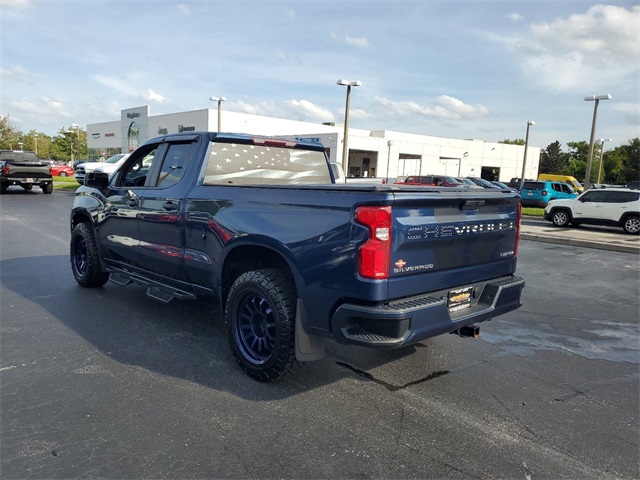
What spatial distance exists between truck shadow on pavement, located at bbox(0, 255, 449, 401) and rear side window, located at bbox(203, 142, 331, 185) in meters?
1.28

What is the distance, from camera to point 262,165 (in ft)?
16.9

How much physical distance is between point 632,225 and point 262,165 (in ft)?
53.1

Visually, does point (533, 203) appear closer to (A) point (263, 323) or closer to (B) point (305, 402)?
(A) point (263, 323)

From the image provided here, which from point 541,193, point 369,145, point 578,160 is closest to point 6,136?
point 369,145

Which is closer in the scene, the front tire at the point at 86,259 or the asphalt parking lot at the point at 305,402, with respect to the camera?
the asphalt parking lot at the point at 305,402

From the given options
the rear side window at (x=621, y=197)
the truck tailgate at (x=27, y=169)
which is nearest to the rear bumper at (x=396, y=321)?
the rear side window at (x=621, y=197)

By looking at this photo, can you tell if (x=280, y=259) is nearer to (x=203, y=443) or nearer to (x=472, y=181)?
(x=203, y=443)

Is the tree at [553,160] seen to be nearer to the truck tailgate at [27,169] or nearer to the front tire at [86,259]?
the truck tailgate at [27,169]

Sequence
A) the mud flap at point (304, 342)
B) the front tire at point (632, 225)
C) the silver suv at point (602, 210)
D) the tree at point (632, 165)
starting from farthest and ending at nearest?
the tree at point (632, 165)
the silver suv at point (602, 210)
the front tire at point (632, 225)
the mud flap at point (304, 342)

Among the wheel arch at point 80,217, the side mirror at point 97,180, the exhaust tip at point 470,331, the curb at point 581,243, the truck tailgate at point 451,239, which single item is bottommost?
the curb at point 581,243

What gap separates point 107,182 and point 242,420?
387 centimetres

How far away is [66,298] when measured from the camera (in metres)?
6.05

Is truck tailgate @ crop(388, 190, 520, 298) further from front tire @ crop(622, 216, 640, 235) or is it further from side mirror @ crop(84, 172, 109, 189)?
front tire @ crop(622, 216, 640, 235)

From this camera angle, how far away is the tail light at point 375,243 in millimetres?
3080
